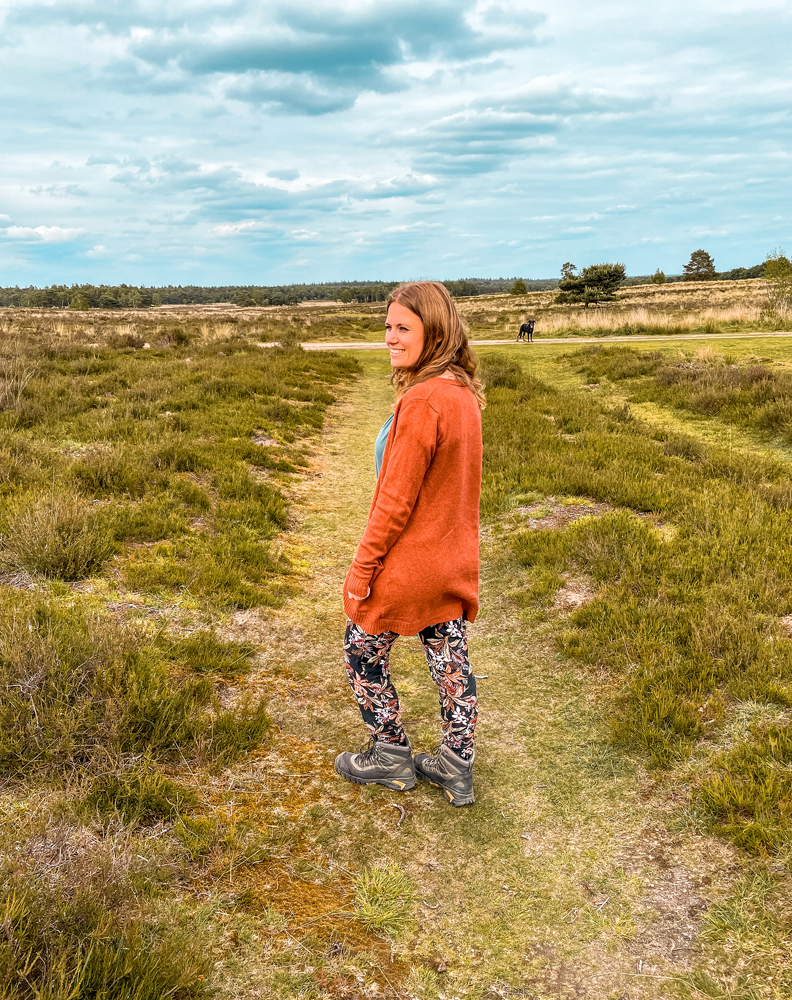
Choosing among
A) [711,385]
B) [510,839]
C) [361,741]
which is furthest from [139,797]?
[711,385]

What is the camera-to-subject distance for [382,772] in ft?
10.9

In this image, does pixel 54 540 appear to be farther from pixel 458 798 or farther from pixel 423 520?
pixel 458 798

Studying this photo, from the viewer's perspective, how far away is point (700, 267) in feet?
323

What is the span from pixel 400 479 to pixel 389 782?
1793mm

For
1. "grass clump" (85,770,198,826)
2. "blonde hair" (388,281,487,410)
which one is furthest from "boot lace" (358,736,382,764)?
"blonde hair" (388,281,487,410)

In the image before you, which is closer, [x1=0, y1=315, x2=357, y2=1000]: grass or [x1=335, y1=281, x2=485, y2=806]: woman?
[x1=0, y1=315, x2=357, y2=1000]: grass

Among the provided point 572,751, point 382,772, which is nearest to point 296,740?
point 382,772

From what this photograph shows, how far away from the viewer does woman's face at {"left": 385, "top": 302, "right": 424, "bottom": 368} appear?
8.66 feet

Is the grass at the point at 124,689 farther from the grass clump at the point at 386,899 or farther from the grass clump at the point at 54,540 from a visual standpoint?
the grass clump at the point at 386,899

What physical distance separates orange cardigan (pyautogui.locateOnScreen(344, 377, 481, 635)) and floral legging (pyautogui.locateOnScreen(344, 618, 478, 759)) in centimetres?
15

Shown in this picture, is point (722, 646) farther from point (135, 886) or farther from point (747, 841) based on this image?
point (135, 886)

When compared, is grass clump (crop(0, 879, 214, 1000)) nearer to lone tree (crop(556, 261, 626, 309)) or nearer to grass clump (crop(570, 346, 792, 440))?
grass clump (crop(570, 346, 792, 440))

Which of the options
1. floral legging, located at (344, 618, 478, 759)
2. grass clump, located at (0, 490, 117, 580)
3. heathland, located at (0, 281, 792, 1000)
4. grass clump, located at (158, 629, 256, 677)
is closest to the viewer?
heathland, located at (0, 281, 792, 1000)

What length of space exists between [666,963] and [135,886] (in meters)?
2.07
